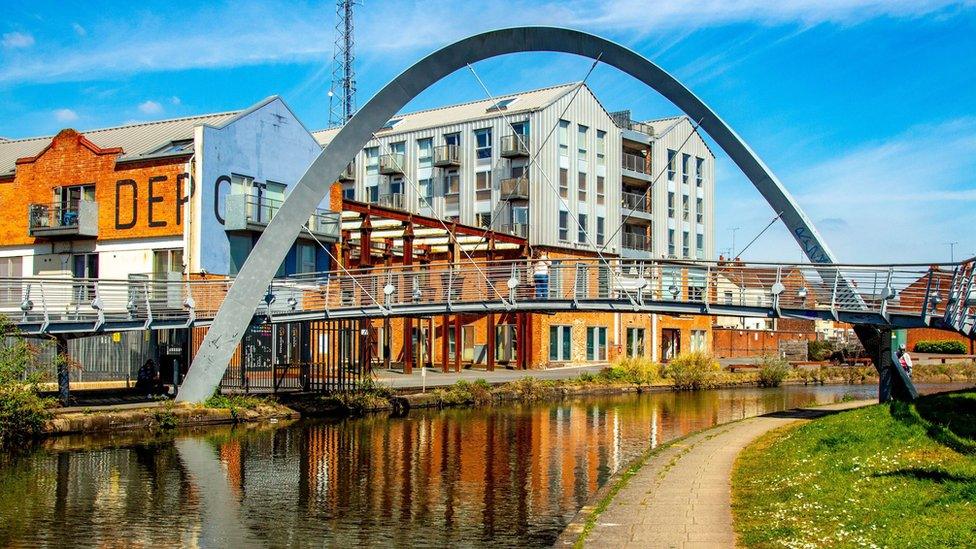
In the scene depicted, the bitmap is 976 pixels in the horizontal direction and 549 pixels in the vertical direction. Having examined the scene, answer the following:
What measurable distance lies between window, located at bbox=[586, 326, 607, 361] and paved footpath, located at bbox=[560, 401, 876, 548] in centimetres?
3677

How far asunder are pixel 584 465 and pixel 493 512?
20.2 ft

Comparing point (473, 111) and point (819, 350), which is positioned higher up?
point (473, 111)

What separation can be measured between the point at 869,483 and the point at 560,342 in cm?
4416

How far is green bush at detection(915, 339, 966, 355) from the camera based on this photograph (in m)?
65.4

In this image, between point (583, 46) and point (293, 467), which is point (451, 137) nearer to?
point (583, 46)

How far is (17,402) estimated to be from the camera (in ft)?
81.9

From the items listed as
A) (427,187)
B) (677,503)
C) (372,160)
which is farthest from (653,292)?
(372,160)

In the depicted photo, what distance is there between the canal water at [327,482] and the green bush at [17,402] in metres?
0.68

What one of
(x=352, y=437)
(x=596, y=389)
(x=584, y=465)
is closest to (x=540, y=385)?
(x=596, y=389)

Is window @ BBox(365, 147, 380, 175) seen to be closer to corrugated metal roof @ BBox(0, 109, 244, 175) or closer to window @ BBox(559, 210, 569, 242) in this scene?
window @ BBox(559, 210, 569, 242)

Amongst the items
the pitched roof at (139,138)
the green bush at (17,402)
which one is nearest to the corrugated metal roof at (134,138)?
the pitched roof at (139,138)

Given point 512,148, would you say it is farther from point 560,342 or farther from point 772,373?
point 772,373

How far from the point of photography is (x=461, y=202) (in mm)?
64250

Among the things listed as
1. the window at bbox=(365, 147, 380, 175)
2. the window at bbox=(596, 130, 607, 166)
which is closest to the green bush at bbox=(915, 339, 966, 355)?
the window at bbox=(596, 130, 607, 166)
